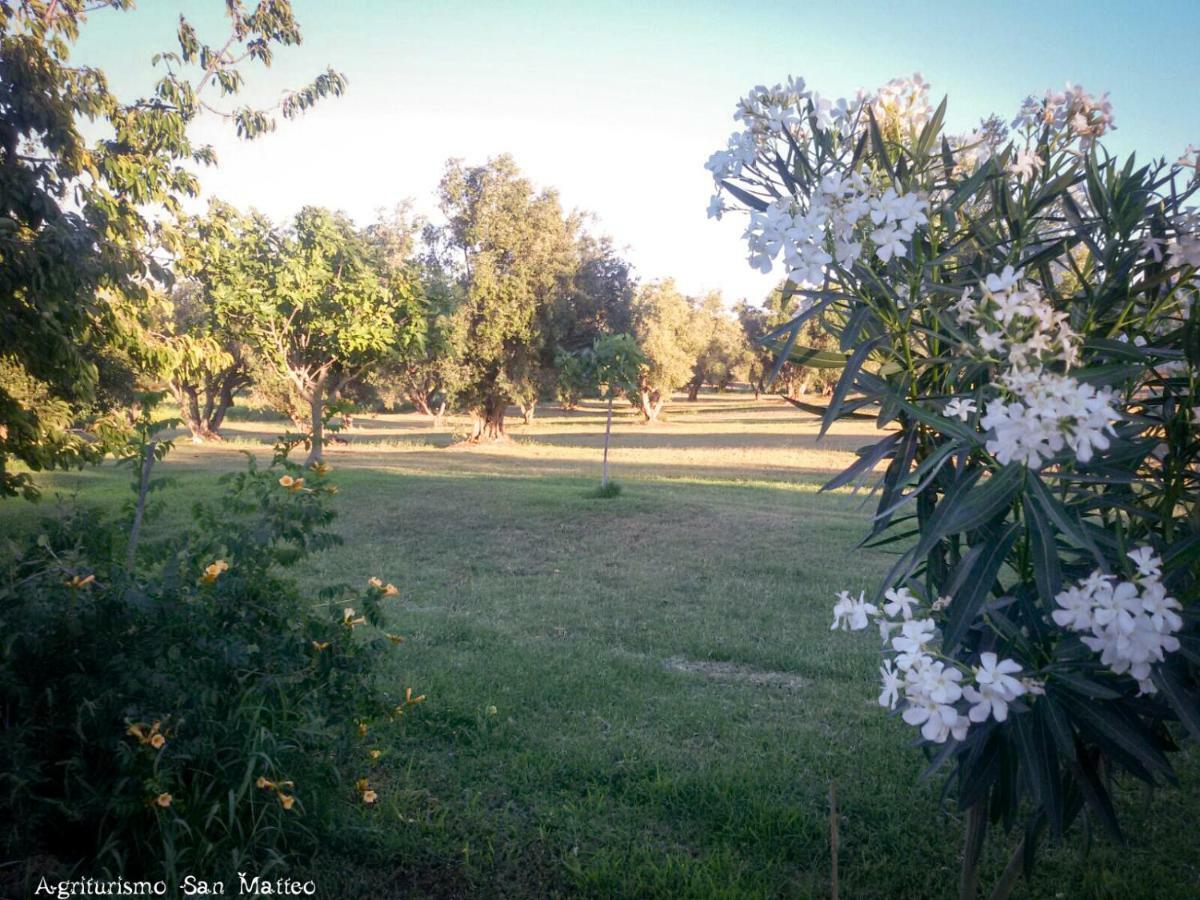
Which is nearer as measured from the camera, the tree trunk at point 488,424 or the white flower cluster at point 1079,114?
the white flower cluster at point 1079,114

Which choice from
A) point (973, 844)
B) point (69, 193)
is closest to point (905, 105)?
point (973, 844)

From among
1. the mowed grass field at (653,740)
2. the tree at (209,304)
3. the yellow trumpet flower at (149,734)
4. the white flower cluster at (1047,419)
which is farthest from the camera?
the tree at (209,304)

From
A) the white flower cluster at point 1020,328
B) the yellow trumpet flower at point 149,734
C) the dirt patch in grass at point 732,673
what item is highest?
the white flower cluster at point 1020,328

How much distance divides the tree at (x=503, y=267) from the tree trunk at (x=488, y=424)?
1830 millimetres

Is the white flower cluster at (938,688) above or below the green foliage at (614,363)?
below

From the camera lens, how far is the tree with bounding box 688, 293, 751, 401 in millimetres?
46106

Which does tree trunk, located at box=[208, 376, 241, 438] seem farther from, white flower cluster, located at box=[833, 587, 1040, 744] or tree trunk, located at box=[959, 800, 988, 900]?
white flower cluster, located at box=[833, 587, 1040, 744]

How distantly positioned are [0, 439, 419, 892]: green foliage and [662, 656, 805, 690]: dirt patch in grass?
8.91 ft

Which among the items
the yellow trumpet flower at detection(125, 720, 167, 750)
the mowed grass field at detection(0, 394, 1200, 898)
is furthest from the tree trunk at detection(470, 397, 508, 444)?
the yellow trumpet flower at detection(125, 720, 167, 750)

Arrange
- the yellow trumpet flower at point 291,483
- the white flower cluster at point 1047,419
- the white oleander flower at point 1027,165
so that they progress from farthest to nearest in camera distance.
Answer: the yellow trumpet flower at point 291,483 < the white oleander flower at point 1027,165 < the white flower cluster at point 1047,419

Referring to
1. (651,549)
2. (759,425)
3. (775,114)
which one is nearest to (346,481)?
(651,549)

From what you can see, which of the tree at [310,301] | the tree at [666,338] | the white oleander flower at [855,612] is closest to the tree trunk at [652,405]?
the tree at [666,338]

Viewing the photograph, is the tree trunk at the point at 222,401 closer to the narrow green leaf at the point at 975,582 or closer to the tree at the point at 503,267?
the tree at the point at 503,267

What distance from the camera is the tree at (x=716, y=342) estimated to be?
46106mm
